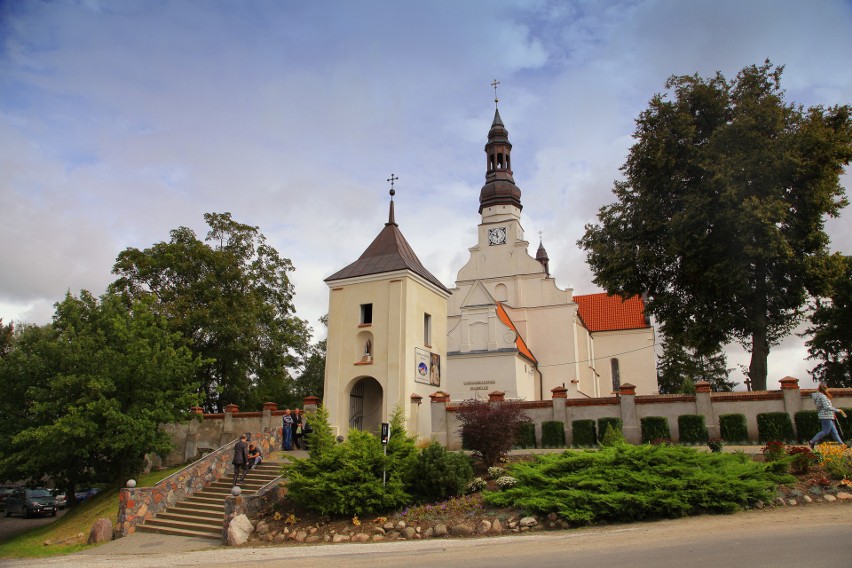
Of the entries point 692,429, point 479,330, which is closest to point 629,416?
point 692,429

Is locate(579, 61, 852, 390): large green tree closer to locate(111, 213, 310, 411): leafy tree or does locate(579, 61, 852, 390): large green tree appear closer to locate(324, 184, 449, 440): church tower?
locate(324, 184, 449, 440): church tower

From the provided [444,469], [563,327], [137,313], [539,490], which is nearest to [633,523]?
[539,490]

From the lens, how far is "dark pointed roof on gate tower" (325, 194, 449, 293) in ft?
77.0

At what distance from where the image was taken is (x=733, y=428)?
18422 millimetres

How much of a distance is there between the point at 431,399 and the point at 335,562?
11463 mm

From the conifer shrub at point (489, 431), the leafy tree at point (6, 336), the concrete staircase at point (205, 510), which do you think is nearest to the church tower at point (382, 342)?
the concrete staircase at point (205, 510)

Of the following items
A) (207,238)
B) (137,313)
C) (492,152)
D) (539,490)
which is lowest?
(539,490)

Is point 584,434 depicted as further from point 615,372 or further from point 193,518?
point 615,372

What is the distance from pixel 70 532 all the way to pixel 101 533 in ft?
A: 9.84

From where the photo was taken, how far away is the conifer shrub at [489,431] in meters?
15.5

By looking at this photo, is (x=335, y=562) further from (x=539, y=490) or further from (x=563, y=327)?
(x=563, y=327)

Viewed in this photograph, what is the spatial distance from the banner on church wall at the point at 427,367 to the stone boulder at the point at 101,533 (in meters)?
10.4

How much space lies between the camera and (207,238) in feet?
110

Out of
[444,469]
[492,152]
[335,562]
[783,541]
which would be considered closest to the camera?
[783,541]
